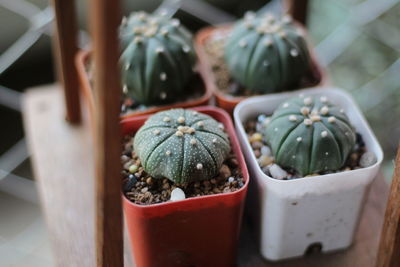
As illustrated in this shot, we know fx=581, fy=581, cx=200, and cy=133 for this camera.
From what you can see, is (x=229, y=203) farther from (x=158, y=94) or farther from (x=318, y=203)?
(x=158, y=94)

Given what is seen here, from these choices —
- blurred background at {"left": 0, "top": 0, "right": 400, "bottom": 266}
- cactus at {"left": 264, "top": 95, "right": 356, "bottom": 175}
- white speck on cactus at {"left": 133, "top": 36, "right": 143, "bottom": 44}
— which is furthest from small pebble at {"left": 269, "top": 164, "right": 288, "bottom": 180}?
blurred background at {"left": 0, "top": 0, "right": 400, "bottom": 266}

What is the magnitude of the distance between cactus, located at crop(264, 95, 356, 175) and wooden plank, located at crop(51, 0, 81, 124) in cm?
42

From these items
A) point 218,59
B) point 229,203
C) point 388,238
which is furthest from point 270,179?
point 218,59

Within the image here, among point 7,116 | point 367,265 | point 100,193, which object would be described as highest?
point 100,193

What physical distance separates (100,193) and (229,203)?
8.8 inches

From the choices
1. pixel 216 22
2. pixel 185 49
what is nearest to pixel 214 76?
pixel 185 49

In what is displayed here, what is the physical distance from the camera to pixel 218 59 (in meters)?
1.24

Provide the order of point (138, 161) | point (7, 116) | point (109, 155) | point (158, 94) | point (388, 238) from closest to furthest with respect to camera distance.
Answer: point (109, 155), point (388, 238), point (138, 161), point (158, 94), point (7, 116)

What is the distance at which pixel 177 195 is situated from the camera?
88 cm

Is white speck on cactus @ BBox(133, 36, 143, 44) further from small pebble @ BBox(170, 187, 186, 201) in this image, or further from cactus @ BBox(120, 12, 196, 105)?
small pebble @ BBox(170, 187, 186, 201)

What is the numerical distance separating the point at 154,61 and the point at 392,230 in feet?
1.62

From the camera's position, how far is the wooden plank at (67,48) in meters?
1.04

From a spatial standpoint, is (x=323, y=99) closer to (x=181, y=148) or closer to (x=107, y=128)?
(x=181, y=148)

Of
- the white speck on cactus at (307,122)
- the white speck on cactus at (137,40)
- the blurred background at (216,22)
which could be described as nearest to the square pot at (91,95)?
the white speck on cactus at (137,40)
